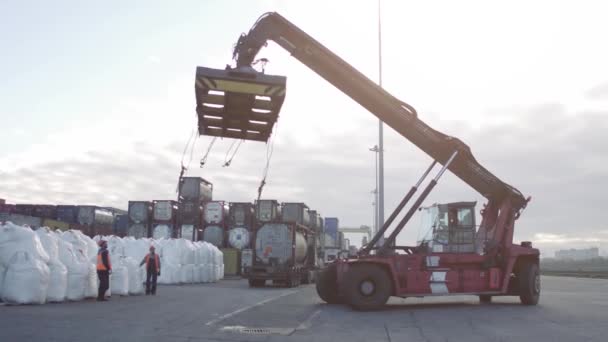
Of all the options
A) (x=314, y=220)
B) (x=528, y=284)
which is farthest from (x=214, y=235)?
(x=528, y=284)

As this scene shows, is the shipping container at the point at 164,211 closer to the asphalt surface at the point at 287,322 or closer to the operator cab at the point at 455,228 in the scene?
the asphalt surface at the point at 287,322

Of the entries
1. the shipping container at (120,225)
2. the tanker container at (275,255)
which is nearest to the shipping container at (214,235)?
the shipping container at (120,225)

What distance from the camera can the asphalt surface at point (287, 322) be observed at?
9.75 metres

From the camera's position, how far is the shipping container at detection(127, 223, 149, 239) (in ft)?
123

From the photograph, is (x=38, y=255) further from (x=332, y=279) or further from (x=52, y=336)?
(x=332, y=279)

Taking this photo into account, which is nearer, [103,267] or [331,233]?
[103,267]

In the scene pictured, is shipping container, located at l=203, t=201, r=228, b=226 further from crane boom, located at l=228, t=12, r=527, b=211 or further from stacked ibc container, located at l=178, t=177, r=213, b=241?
crane boom, located at l=228, t=12, r=527, b=211

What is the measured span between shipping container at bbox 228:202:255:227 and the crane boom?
2271 cm

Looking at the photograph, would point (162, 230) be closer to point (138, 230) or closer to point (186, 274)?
point (138, 230)

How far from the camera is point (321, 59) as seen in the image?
16.2 m

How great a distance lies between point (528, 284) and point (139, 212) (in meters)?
26.6

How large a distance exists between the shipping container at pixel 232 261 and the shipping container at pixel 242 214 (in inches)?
69.6

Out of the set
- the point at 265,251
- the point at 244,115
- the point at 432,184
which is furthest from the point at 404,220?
the point at 265,251

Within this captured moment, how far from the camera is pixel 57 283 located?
1509cm
